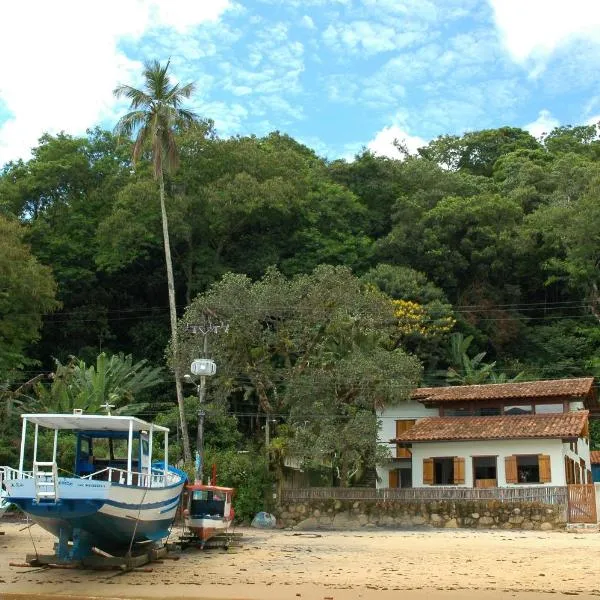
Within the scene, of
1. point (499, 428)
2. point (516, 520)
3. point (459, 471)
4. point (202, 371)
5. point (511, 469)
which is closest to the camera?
point (202, 371)

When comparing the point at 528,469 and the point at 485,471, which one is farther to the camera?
the point at 485,471

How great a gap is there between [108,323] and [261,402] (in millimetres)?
21425

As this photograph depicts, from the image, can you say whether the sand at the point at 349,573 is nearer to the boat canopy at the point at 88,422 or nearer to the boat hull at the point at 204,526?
the boat hull at the point at 204,526

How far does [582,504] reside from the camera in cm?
2666

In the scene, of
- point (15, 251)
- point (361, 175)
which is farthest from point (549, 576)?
point (361, 175)

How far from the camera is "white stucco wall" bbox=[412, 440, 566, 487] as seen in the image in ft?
98.3

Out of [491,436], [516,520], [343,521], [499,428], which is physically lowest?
[343,521]

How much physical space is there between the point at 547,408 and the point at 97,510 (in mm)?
23100

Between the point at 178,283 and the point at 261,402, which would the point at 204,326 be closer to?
the point at 261,402

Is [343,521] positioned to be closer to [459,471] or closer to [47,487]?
[459,471]

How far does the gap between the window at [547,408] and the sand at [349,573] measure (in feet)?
33.8

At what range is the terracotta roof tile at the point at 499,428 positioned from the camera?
30.1 metres

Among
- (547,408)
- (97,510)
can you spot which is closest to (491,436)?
(547,408)

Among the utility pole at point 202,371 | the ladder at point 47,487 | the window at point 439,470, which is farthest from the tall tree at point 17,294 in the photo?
the ladder at point 47,487
